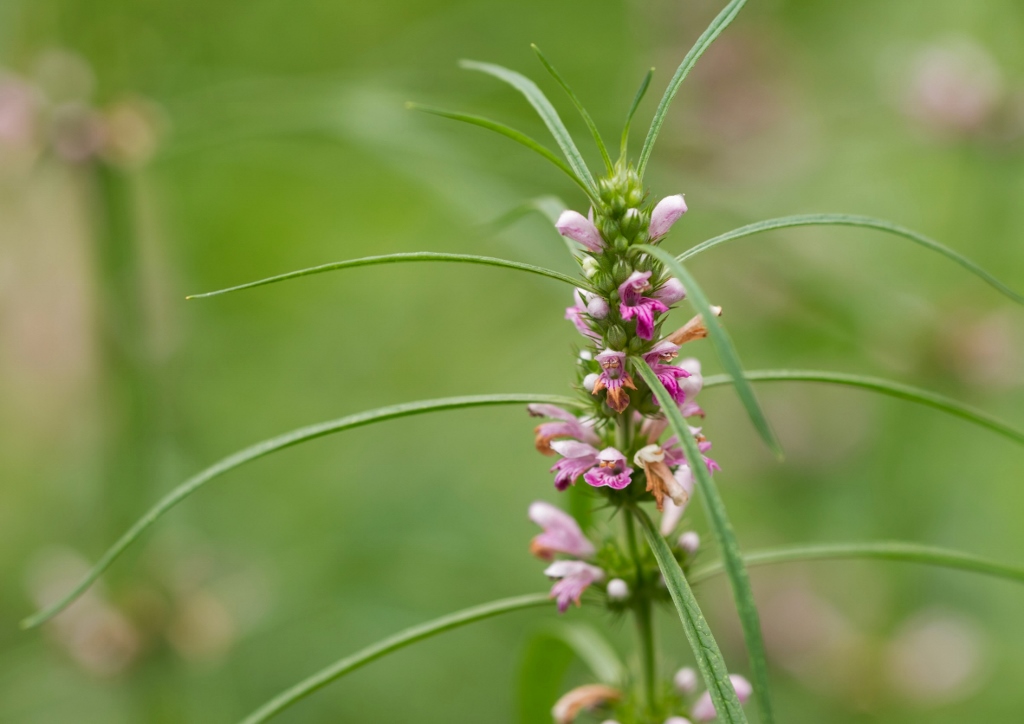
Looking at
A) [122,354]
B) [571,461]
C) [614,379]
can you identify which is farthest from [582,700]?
[122,354]

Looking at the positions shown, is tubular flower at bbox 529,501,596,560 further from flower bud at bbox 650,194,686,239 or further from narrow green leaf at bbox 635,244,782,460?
narrow green leaf at bbox 635,244,782,460

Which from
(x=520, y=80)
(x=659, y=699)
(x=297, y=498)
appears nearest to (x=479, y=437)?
(x=297, y=498)

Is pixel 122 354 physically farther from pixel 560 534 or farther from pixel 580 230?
pixel 580 230

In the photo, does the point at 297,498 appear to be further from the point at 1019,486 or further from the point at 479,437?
the point at 1019,486

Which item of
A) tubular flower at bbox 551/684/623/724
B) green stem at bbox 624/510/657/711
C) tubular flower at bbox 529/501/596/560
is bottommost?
tubular flower at bbox 551/684/623/724

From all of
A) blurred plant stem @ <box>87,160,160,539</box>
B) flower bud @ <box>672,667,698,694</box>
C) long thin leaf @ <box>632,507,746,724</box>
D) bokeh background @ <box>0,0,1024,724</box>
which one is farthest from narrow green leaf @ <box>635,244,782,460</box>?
blurred plant stem @ <box>87,160,160,539</box>

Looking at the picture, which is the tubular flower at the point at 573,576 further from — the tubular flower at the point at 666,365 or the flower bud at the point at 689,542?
the tubular flower at the point at 666,365

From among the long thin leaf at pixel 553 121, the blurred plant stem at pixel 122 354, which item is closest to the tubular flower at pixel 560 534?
the long thin leaf at pixel 553 121
